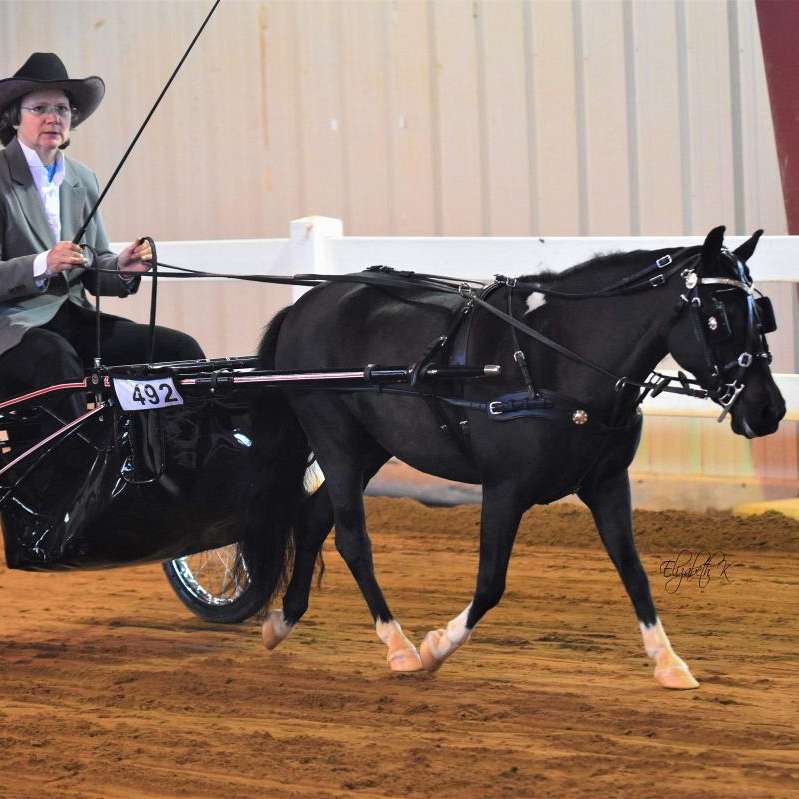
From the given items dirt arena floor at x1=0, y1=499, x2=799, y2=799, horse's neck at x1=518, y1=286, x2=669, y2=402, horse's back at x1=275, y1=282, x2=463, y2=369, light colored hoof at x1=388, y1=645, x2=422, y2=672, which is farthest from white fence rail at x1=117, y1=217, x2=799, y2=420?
light colored hoof at x1=388, y1=645, x2=422, y2=672

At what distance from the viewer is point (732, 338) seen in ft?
10.7

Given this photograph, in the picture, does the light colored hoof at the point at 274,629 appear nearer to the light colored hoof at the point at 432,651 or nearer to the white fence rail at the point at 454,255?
the light colored hoof at the point at 432,651

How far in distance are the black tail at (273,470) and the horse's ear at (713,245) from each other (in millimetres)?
1503

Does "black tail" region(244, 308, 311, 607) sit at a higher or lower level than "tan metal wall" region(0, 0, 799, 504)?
lower

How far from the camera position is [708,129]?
22.1 ft

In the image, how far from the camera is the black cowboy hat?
14.3 ft

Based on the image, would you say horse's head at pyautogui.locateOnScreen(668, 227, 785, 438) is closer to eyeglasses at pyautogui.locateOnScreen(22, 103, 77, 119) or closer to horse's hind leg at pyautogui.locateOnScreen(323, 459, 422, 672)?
horse's hind leg at pyautogui.locateOnScreen(323, 459, 422, 672)

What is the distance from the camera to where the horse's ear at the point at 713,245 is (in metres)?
3.18

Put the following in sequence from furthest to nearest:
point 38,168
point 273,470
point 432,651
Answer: point 38,168 → point 273,470 → point 432,651

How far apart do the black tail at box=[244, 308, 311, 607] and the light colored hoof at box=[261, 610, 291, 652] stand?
176mm

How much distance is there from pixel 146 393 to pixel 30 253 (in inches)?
31.2

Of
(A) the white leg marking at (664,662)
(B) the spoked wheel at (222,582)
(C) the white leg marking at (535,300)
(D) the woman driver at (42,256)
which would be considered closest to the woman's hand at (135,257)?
(D) the woman driver at (42,256)

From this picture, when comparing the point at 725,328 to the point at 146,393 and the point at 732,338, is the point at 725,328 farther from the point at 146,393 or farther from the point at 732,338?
the point at 146,393

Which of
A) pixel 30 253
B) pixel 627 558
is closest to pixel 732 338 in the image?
pixel 627 558
